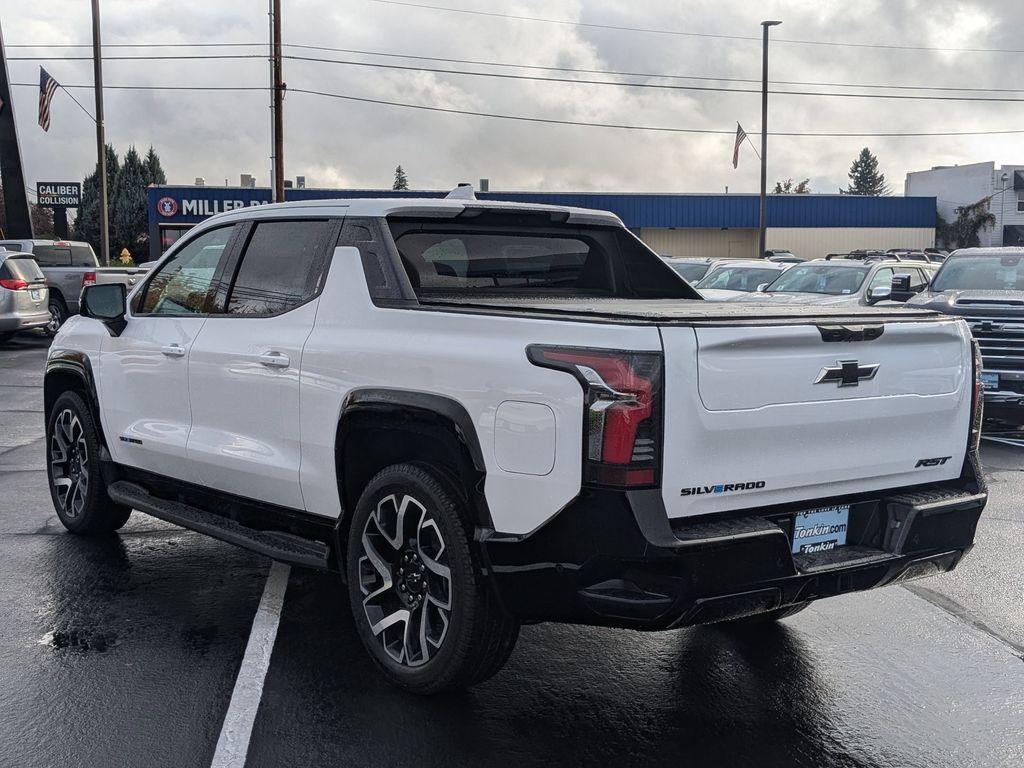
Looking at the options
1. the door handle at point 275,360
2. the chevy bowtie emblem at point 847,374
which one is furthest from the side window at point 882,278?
the door handle at point 275,360

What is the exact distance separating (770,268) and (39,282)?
1294cm

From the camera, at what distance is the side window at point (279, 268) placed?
4.89 metres

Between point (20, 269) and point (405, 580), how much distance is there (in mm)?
17313

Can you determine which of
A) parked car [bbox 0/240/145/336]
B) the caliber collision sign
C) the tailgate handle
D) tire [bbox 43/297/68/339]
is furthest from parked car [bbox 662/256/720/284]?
the caliber collision sign

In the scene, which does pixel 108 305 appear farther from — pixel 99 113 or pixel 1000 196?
pixel 1000 196

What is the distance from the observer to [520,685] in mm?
4422

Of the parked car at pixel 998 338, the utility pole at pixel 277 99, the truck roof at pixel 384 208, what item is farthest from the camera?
the utility pole at pixel 277 99

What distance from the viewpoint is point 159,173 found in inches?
3110

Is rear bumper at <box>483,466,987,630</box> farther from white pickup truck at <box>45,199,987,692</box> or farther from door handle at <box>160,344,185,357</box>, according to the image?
door handle at <box>160,344,185,357</box>

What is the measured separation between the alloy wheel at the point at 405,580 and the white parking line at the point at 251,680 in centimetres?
53

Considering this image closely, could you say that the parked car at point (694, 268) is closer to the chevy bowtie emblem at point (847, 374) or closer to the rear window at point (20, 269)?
the rear window at point (20, 269)

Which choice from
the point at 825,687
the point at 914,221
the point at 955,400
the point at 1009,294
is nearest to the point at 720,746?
the point at 825,687

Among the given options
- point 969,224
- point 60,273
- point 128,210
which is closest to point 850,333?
point 60,273

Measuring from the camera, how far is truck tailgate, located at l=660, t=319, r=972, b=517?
3562 mm
